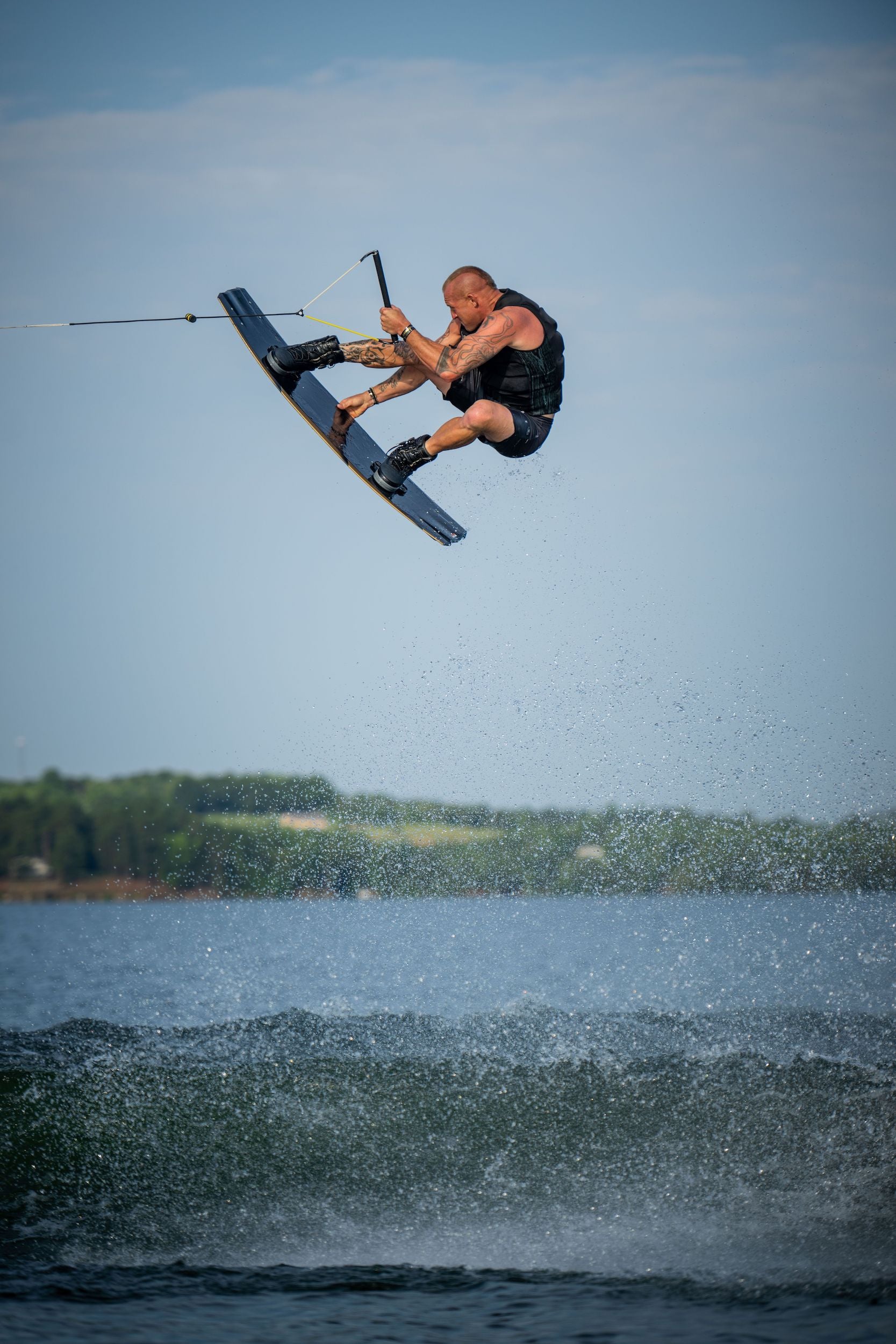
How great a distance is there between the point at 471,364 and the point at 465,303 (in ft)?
1.15

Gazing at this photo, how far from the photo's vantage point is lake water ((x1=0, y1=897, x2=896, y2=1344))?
15.5 ft

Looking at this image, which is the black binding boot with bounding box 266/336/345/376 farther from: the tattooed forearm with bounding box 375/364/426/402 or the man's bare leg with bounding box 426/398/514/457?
the man's bare leg with bounding box 426/398/514/457

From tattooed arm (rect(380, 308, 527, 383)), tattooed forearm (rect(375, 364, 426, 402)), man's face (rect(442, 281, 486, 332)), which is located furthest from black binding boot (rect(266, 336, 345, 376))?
man's face (rect(442, 281, 486, 332))

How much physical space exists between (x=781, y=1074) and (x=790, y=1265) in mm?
2441

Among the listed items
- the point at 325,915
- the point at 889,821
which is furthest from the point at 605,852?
the point at 889,821

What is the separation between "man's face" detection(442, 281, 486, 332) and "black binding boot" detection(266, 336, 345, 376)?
32.4 inches

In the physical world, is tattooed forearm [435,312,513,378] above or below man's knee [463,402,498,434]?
above

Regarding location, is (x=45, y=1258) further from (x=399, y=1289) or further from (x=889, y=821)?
(x=889, y=821)

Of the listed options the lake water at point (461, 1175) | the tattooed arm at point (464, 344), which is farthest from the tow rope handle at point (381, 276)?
the lake water at point (461, 1175)

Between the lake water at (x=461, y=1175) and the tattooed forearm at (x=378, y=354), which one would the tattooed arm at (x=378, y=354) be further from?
the lake water at (x=461, y=1175)

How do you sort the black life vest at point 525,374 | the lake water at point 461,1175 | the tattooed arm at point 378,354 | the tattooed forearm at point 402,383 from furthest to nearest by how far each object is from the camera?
the tattooed forearm at point 402,383, the tattooed arm at point 378,354, the black life vest at point 525,374, the lake water at point 461,1175

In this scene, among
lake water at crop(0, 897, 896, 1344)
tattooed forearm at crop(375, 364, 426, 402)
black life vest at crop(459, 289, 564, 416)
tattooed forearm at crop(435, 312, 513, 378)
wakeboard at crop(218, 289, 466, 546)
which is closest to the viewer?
lake water at crop(0, 897, 896, 1344)

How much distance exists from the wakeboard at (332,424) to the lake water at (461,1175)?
3825 millimetres

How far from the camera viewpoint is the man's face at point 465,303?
5812mm
